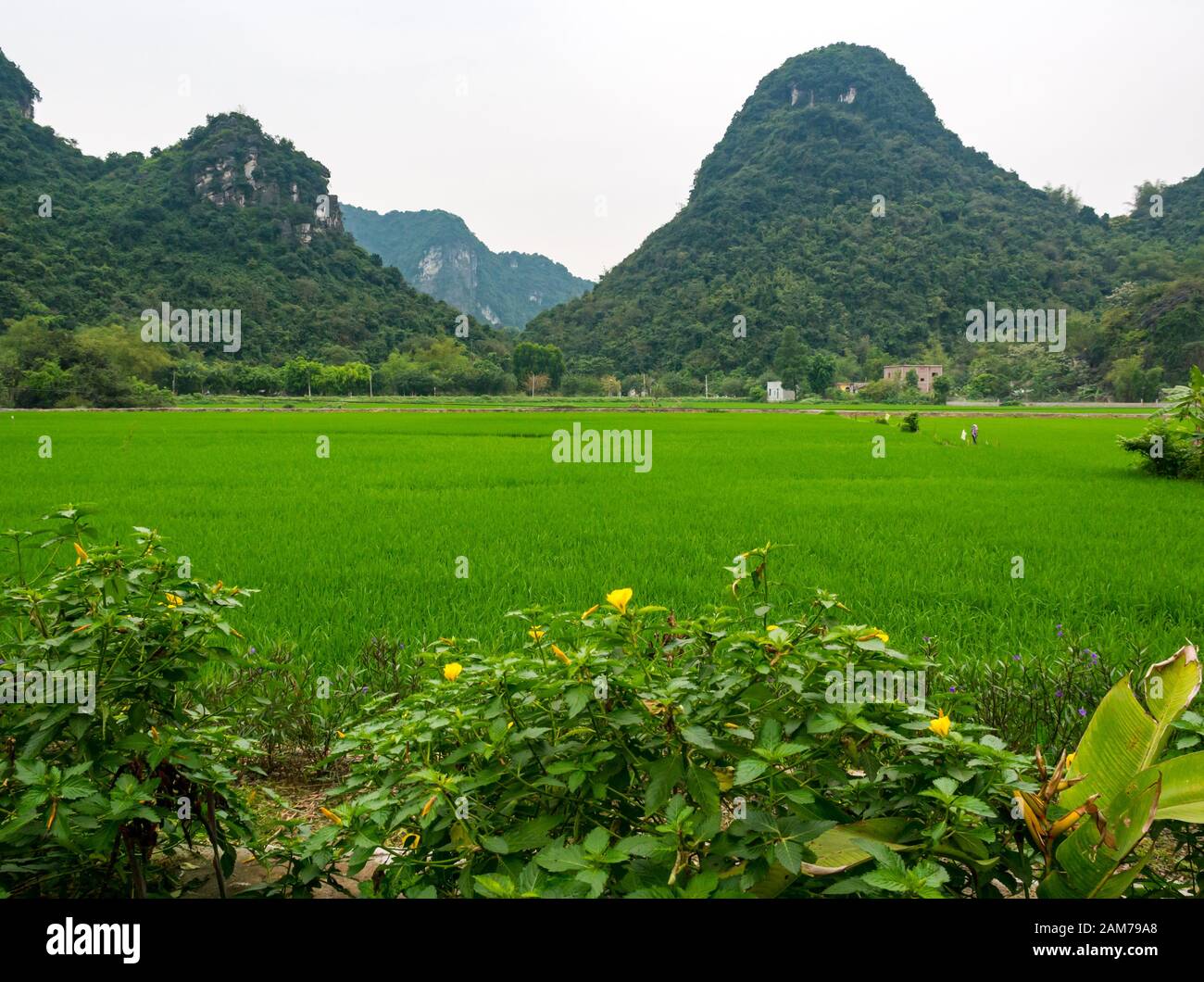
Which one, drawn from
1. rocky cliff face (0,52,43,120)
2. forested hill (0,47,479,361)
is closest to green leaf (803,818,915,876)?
forested hill (0,47,479,361)

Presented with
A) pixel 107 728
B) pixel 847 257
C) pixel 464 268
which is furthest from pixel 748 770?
pixel 464 268

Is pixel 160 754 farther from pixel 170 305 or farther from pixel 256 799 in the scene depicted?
pixel 170 305

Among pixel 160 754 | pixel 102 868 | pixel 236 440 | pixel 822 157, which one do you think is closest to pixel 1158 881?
pixel 160 754

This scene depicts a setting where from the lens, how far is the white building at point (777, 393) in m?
64.3

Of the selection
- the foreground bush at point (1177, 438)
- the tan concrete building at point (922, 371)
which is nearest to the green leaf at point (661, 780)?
the foreground bush at point (1177, 438)

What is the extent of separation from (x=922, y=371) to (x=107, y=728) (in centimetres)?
7805

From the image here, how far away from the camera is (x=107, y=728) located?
5.35 ft

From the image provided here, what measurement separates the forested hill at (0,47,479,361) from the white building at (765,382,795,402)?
35794 mm

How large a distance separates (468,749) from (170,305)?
253 feet

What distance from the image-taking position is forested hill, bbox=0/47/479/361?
6222cm

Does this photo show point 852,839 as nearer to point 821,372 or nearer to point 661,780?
point 661,780

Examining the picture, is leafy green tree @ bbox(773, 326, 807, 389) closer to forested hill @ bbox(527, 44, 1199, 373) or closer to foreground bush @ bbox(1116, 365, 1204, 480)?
forested hill @ bbox(527, 44, 1199, 373)

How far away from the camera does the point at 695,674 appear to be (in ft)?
5.34

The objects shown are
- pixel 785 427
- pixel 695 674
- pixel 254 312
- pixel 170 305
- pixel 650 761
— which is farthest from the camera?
pixel 254 312
